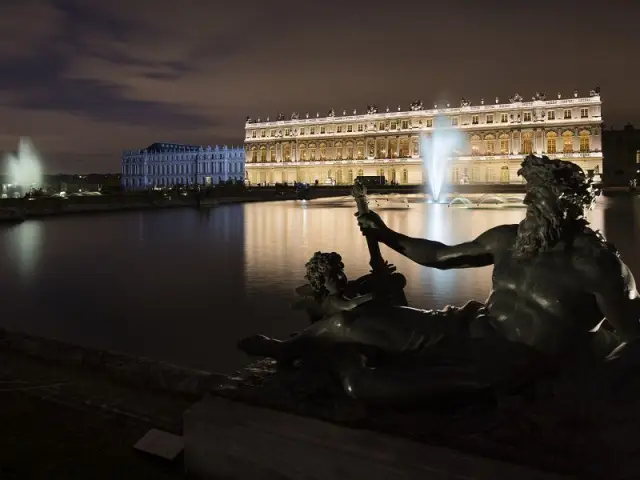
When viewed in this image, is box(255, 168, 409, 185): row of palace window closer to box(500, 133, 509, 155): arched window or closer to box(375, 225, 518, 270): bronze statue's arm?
box(500, 133, 509, 155): arched window

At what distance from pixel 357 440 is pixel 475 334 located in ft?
1.95

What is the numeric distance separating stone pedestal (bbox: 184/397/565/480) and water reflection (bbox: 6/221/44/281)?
6923 mm

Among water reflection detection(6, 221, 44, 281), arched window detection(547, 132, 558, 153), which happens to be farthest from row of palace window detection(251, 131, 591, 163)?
water reflection detection(6, 221, 44, 281)

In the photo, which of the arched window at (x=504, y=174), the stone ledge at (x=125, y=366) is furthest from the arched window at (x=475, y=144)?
the stone ledge at (x=125, y=366)

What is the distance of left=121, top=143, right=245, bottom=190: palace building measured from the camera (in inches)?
4203

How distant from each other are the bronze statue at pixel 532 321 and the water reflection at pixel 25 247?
7.44 meters

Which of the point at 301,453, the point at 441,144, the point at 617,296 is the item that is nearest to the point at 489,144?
the point at 441,144

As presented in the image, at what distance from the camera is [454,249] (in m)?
2.52

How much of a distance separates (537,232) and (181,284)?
20.7 ft

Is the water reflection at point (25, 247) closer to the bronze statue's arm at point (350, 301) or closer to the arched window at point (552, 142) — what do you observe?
the bronze statue's arm at point (350, 301)

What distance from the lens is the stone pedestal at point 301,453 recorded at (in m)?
1.88

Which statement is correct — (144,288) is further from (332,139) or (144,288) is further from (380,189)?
(332,139)

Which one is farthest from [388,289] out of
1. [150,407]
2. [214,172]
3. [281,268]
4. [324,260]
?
[214,172]

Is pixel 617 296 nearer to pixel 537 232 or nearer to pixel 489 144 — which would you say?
pixel 537 232
